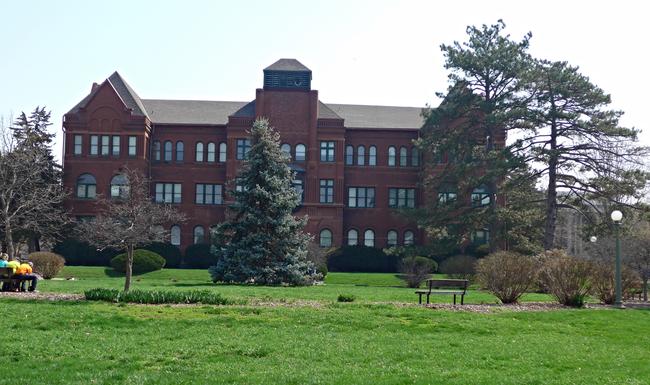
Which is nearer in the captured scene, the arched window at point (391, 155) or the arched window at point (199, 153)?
the arched window at point (199, 153)

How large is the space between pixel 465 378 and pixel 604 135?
99.4 ft

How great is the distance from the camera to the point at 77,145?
5681 centimetres

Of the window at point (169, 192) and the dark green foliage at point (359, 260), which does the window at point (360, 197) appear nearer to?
the dark green foliage at point (359, 260)

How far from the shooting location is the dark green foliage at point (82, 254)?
52000 mm

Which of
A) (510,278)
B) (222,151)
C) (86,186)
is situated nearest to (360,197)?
(222,151)

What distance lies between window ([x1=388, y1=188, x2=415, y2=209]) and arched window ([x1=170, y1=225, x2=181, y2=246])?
1596 centimetres

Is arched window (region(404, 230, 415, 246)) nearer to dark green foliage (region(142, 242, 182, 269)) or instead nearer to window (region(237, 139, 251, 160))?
window (region(237, 139, 251, 160))

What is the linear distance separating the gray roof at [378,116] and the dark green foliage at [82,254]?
2036 centimetres

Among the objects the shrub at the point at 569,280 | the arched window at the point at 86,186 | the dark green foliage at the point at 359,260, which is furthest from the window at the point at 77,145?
the shrub at the point at 569,280

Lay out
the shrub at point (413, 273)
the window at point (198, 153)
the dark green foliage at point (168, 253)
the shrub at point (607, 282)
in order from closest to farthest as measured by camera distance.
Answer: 1. the shrub at point (607, 282)
2. the shrub at point (413, 273)
3. the dark green foliage at point (168, 253)
4. the window at point (198, 153)

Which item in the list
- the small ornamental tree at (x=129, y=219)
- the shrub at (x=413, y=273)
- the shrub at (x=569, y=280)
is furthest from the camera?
the shrub at (x=413, y=273)

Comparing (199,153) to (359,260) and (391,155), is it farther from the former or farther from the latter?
(359,260)

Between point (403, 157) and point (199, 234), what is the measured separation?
54.0 feet

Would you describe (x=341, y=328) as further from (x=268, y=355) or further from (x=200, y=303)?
(x=200, y=303)
